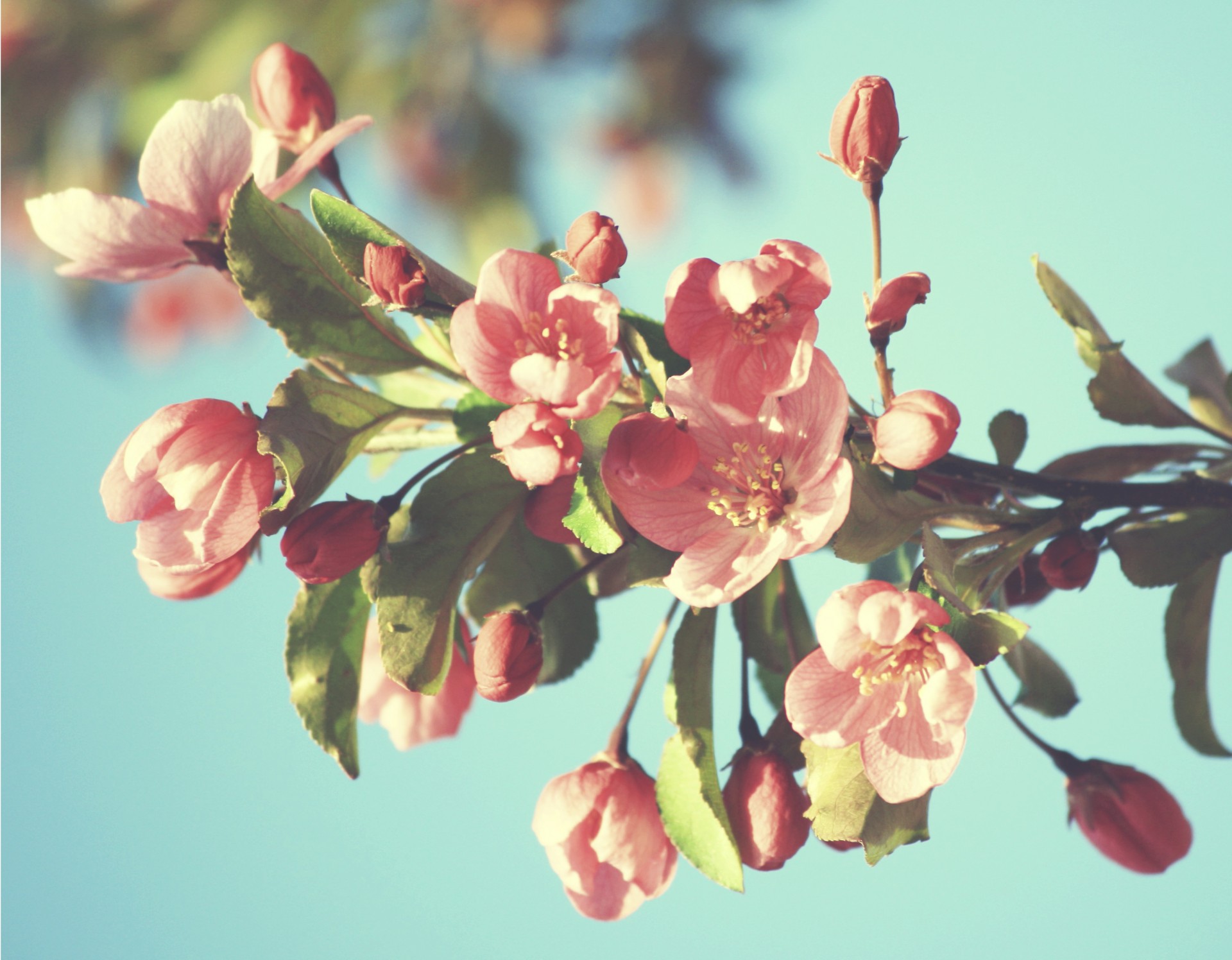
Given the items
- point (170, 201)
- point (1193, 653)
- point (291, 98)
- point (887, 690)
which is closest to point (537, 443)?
point (887, 690)

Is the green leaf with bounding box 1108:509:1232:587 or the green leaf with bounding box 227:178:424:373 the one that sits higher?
the green leaf with bounding box 227:178:424:373

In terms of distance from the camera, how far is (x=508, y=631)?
0.80 metres

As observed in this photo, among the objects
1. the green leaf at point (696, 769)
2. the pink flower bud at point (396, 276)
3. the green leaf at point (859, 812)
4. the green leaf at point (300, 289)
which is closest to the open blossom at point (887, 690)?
the green leaf at point (859, 812)

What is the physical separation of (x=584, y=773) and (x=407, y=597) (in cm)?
20

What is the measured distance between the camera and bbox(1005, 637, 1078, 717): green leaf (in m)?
1.02

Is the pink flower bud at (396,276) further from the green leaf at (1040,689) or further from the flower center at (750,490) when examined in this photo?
the green leaf at (1040,689)

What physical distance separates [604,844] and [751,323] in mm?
415

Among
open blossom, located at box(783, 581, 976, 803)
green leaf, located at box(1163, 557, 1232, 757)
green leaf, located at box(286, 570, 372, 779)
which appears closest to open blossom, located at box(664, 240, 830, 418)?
open blossom, located at box(783, 581, 976, 803)

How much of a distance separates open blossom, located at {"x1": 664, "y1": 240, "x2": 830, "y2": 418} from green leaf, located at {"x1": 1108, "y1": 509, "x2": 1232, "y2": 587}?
38 cm

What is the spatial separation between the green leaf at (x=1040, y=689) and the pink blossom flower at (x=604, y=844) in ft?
1.24

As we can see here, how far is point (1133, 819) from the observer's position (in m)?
0.93

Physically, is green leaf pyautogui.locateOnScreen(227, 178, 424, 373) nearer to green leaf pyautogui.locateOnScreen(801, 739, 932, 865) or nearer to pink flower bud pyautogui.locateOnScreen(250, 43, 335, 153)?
pink flower bud pyautogui.locateOnScreen(250, 43, 335, 153)

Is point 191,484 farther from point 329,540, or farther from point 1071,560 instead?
point 1071,560

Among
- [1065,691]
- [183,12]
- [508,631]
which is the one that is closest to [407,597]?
[508,631]
